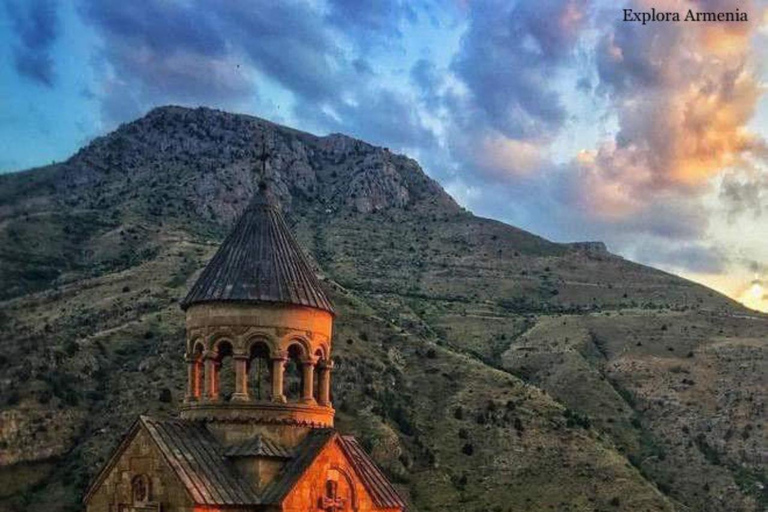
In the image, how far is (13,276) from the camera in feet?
232

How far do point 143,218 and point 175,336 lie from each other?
4015 cm

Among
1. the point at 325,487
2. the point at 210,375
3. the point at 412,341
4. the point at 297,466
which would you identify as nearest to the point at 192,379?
the point at 210,375

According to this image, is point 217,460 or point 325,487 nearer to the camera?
point 217,460

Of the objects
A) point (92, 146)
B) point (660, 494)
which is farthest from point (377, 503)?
point (92, 146)

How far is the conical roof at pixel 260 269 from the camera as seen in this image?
1845 cm

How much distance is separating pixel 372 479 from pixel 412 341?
46867 mm

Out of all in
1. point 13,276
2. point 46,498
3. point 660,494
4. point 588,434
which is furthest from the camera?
point 13,276

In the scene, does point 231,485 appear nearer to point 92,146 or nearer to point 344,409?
point 344,409

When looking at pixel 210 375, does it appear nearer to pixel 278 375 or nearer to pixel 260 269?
pixel 278 375

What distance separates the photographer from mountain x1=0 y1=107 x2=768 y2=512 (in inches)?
1983

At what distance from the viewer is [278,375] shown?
18469 millimetres

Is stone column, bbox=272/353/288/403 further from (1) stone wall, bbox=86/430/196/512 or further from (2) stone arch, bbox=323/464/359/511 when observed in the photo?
(1) stone wall, bbox=86/430/196/512

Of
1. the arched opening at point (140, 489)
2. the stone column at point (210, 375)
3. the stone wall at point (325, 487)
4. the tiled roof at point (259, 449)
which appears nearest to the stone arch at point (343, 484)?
the stone wall at point (325, 487)

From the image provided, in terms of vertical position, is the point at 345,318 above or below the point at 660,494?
above
